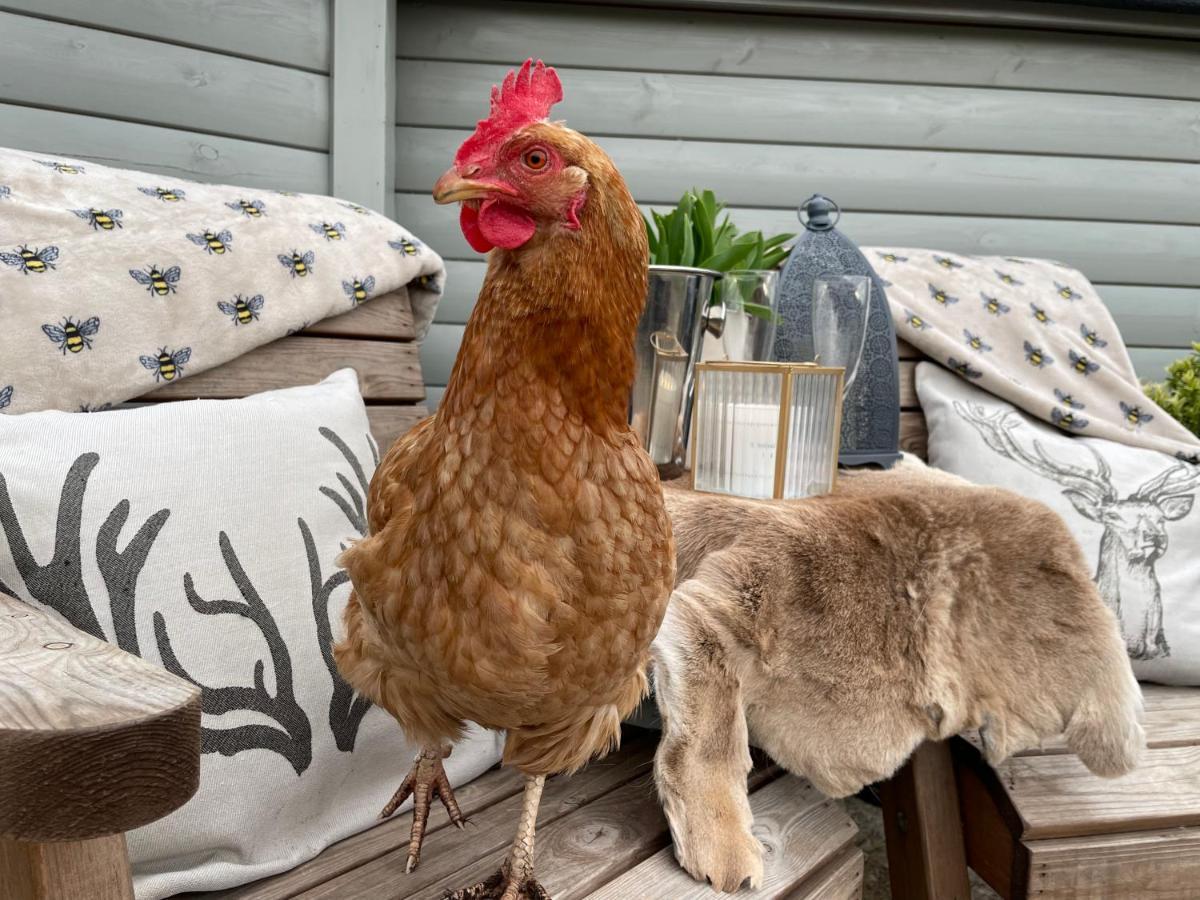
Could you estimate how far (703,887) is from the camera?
33.2 inches

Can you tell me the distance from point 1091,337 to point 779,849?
156 cm

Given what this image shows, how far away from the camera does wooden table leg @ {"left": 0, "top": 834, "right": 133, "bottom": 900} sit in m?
0.45

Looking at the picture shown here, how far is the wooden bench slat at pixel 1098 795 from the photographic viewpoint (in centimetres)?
100

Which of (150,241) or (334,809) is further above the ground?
(150,241)

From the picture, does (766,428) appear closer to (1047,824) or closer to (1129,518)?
(1047,824)

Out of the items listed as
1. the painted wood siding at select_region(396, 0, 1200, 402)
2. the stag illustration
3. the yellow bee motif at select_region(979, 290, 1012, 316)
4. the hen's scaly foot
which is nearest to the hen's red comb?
the hen's scaly foot

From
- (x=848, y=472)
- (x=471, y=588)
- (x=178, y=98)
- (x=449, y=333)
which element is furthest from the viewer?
(x=449, y=333)

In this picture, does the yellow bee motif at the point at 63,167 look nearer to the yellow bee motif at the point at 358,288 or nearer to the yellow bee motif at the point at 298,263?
the yellow bee motif at the point at 298,263

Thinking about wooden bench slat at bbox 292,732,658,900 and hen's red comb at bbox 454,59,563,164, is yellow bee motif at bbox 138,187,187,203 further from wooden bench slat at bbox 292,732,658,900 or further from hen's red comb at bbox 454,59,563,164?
wooden bench slat at bbox 292,732,658,900

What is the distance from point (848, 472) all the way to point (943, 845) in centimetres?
58

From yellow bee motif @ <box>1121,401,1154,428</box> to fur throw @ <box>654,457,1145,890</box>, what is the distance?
3.17ft

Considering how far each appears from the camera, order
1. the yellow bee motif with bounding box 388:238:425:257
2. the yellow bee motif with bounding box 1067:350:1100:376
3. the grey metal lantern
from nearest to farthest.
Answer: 1. the grey metal lantern
2. the yellow bee motif with bounding box 388:238:425:257
3. the yellow bee motif with bounding box 1067:350:1100:376

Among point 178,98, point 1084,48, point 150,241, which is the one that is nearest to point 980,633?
point 150,241

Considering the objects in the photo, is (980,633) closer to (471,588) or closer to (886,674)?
(886,674)
